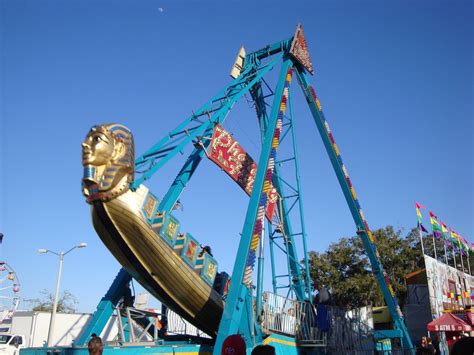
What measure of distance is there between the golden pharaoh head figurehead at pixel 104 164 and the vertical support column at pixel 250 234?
11.7 ft

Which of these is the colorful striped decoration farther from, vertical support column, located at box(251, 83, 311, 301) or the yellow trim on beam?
vertical support column, located at box(251, 83, 311, 301)

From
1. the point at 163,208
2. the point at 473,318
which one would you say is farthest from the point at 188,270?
the point at 473,318

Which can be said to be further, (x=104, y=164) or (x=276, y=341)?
(x=276, y=341)

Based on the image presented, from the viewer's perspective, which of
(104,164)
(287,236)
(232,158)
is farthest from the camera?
(287,236)

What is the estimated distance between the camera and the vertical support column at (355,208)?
61.8 feet

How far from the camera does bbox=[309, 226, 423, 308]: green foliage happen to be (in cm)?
3494

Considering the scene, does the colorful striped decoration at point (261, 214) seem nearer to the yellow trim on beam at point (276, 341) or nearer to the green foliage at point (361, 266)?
the yellow trim on beam at point (276, 341)

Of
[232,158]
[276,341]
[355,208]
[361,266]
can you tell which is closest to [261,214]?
[232,158]

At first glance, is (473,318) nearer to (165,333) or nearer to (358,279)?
(165,333)

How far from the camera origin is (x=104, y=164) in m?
8.73

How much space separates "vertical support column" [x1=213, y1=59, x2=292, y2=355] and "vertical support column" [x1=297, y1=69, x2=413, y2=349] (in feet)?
16.2

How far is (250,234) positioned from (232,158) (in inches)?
132

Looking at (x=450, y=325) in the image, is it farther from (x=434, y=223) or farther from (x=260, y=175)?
(x=434, y=223)

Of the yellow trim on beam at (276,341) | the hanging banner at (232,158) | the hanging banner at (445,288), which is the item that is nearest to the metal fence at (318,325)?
the yellow trim on beam at (276,341)
